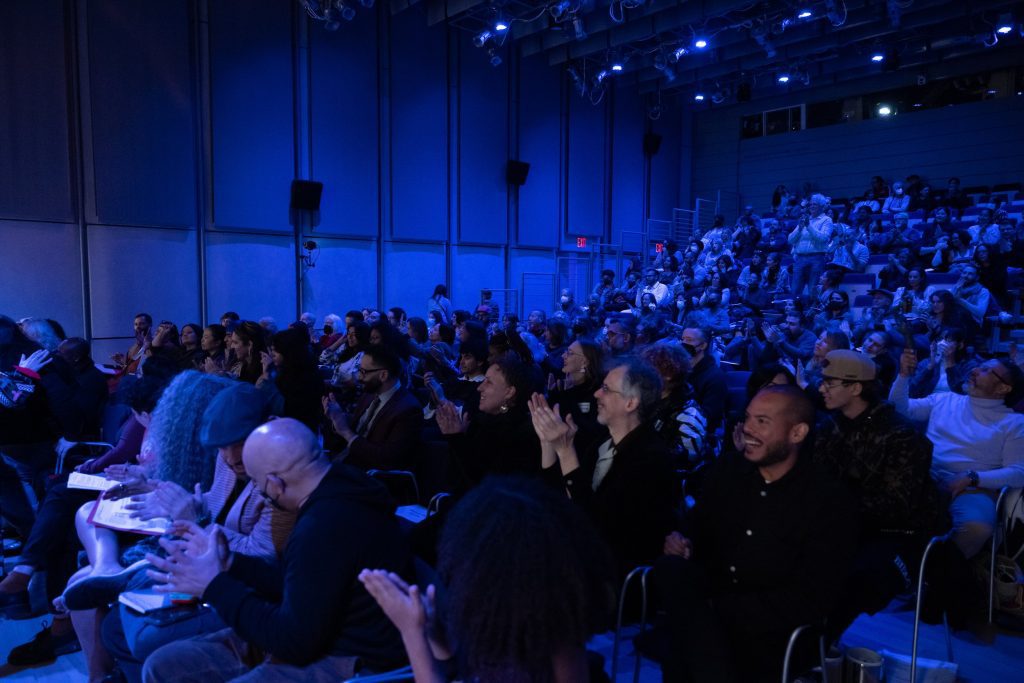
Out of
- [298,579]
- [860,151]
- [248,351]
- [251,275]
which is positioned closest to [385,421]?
[248,351]

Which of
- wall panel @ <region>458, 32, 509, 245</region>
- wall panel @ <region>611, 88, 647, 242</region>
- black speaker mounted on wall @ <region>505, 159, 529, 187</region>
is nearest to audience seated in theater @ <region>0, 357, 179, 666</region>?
wall panel @ <region>458, 32, 509, 245</region>

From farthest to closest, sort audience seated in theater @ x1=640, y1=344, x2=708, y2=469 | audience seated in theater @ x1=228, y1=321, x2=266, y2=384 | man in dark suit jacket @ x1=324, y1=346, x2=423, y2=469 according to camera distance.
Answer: audience seated in theater @ x1=228, y1=321, x2=266, y2=384 < man in dark suit jacket @ x1=324, y1=346, x2=423, y2=469 < audience seated in theater @ x1=640, y1=344, x2=708, y2=469

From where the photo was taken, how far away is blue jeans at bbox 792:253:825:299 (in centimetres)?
1060

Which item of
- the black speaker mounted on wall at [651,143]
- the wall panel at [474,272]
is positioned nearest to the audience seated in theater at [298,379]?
the wall panel at [474,272]

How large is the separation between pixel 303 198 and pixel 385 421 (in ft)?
27.3

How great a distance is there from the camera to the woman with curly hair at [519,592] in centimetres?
124

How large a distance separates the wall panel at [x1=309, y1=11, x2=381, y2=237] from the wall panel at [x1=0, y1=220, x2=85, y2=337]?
375 cm

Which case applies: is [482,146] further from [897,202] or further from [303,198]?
[897,202]

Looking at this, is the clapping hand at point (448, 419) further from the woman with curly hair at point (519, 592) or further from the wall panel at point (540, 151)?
the wall panel at point (540, 151)

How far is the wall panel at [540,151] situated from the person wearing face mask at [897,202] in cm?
662

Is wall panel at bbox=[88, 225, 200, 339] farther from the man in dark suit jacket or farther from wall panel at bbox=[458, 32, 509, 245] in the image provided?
the man in dark suit jacket

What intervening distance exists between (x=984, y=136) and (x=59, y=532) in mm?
17321

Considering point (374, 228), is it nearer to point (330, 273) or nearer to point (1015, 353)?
point (330, 273)

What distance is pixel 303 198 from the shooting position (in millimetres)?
11102
